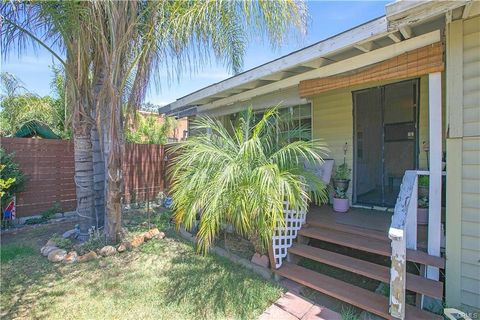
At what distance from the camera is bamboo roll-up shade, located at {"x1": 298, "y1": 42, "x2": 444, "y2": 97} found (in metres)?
2.94

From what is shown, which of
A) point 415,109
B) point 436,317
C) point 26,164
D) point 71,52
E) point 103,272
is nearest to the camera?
point 436,317

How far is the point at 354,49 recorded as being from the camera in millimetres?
3744

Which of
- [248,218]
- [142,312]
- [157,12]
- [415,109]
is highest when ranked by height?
[157,12]

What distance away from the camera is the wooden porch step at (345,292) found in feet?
8.43

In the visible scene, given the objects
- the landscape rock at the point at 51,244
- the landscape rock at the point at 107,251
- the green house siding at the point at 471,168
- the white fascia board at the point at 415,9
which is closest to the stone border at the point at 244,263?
the landscape rock at the point at 107,251

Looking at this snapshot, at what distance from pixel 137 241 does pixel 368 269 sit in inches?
143

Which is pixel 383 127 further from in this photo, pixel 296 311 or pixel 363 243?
pixel 296 311

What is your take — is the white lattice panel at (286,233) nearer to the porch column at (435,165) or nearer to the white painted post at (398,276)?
the white painted post at (398,276)

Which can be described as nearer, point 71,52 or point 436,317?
point 436,317

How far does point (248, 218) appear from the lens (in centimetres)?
336

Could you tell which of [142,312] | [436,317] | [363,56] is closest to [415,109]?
[363,56]

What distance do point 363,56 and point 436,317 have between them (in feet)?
10.0

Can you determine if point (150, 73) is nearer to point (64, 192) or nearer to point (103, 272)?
point (103, 272)

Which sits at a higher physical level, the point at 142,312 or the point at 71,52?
the point at 71,52
